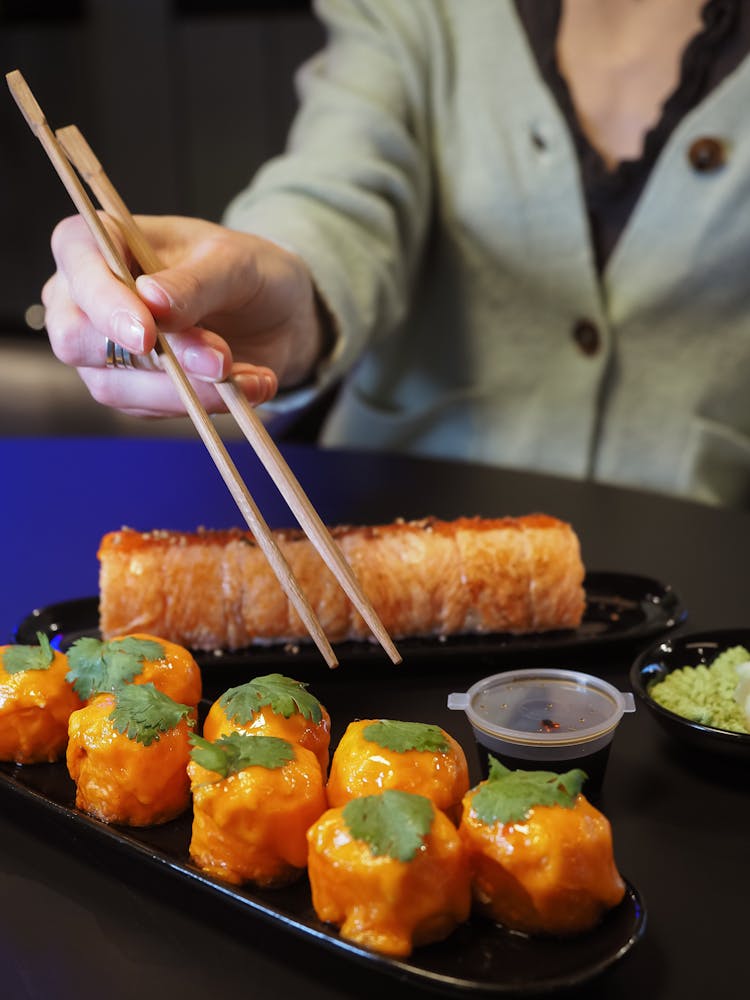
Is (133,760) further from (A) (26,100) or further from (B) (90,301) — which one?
(A) (26,100)

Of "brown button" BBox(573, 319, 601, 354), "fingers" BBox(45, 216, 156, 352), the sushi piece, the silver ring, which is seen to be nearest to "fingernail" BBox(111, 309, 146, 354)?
"fingers" BBox(45, 216, 156, 352)

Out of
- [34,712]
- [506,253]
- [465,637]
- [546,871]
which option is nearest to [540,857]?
[546,871]

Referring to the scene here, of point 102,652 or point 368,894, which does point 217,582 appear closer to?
point 102,652

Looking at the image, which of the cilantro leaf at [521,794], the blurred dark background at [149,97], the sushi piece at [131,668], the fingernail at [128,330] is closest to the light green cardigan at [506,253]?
the fingernail at [128,330]

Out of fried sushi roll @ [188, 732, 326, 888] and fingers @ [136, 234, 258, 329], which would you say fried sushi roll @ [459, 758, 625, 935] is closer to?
fried sushi roll @ [188, 732, 326, 888]

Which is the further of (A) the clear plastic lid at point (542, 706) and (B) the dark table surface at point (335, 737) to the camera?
(A) the clear plastic lid at point (542, 706)

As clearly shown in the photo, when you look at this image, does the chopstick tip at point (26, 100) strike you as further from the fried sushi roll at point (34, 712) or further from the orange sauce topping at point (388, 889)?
the orange sauce topping at point (388, 889)
